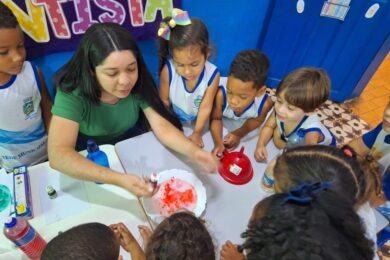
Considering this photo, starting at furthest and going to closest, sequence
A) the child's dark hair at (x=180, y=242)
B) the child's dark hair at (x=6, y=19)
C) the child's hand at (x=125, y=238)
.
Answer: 1. the child's dark hair at (x=6, y=19)
2. the child's hand at (x=125, y=238)
3. the child's dark hair at (x=180, y=242)

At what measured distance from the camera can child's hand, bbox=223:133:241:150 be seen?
4.72 ft

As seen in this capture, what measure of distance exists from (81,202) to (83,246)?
44cm

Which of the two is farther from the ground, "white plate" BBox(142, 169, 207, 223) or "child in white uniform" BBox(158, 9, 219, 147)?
"child in white uniform" BBox(158, 9, 219, 147)

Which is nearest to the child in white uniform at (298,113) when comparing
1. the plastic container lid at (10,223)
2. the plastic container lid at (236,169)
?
the plastic container lid at (236,169)

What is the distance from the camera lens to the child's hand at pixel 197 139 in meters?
1.42

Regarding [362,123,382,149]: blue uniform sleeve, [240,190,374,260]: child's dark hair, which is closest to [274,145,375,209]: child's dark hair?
[240,190,374,260]: child's dark hair

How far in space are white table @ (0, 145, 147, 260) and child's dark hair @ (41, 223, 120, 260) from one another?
26cm

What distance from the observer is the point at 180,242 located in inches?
30.9

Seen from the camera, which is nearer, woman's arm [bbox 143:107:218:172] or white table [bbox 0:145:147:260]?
white table [bbox 0:145:147:260]

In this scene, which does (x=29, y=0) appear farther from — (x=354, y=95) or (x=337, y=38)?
(x=354, y=95)

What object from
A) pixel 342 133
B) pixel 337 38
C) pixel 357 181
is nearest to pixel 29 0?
pixel 357 181

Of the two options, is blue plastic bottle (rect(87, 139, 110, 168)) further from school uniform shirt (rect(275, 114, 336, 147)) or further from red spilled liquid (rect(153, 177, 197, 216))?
school uniform shirt (rect(275, 114, 336, 147))

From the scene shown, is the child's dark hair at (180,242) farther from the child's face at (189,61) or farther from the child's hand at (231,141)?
the child's face at (189,61)

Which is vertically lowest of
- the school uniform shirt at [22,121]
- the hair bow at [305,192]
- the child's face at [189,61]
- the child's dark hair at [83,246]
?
the school uniform shirt at [22,121]
